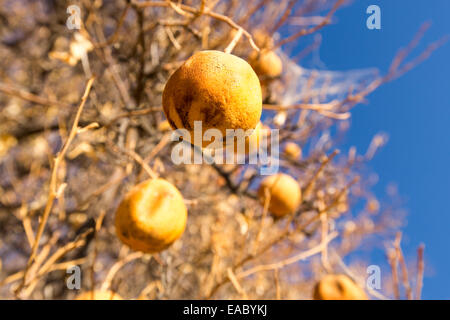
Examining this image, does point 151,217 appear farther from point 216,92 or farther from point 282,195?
point 282,195

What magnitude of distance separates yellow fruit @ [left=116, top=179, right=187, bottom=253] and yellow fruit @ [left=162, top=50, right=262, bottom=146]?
506 millimetres

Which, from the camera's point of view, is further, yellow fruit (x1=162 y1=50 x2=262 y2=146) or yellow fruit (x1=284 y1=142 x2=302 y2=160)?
yellow fruit (x1=284 y1=142 x2=302 y2=160)

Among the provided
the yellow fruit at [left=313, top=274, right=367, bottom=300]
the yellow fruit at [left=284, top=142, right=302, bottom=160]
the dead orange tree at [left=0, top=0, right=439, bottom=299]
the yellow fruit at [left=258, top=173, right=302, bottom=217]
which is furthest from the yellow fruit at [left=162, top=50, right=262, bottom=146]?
the yellow fruit at [left=284, top=142, right=302, bottom=160]

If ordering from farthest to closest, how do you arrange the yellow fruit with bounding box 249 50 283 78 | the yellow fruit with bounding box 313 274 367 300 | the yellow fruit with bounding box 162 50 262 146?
the yellow fruit with bounding box 249 50 283 78 < the yellow fruit with bounding box 313 274 367 300 < the yellow fruit with bounding box 162 50 262 146

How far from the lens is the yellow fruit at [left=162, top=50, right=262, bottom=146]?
77 centimetres

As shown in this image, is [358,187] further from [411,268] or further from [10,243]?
[10,243]

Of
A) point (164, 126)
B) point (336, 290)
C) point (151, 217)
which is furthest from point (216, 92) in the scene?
point (164, 126)

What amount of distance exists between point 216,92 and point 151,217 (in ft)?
1.96

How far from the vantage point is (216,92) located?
0.77 metres

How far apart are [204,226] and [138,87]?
6.40ft

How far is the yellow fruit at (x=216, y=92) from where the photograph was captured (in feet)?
2.53

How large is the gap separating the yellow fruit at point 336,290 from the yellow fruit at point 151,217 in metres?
0.76

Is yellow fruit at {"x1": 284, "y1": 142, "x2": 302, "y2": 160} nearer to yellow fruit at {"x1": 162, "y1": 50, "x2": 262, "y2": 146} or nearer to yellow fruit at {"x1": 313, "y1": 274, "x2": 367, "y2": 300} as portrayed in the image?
yellow fruit at {"x1": 313, "y1": 274, "x2": 367, "y2": 300}
